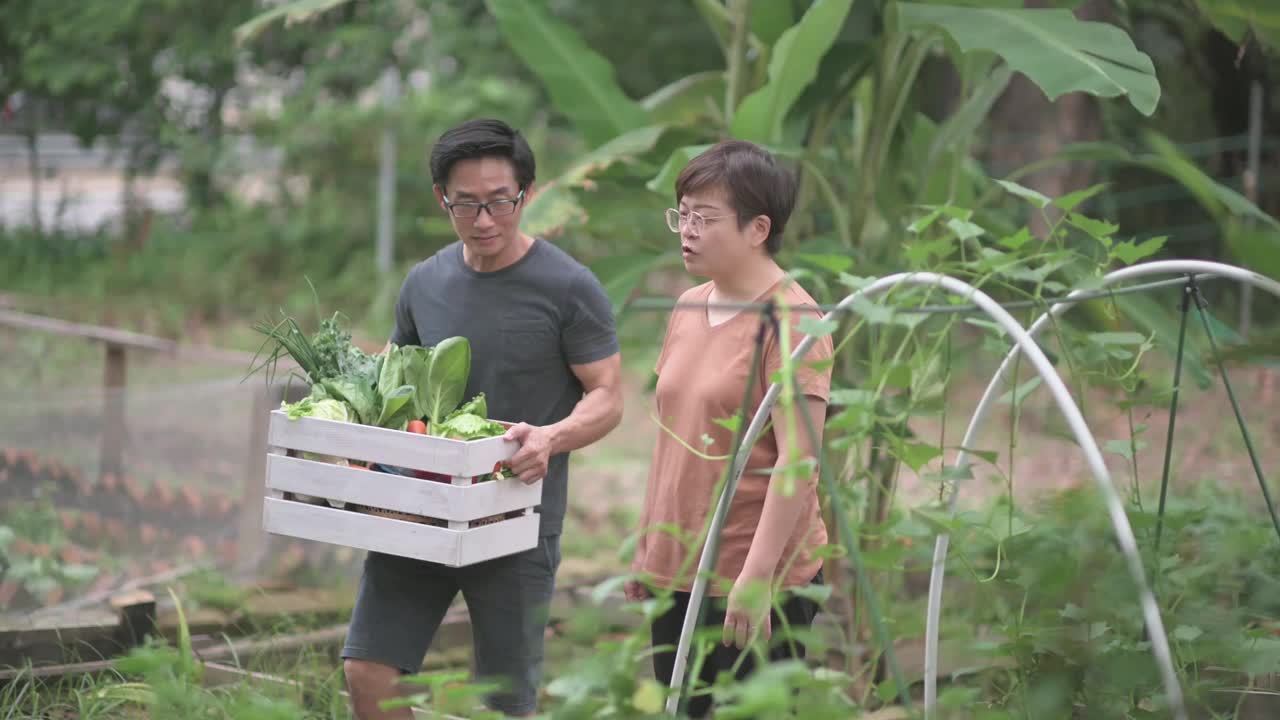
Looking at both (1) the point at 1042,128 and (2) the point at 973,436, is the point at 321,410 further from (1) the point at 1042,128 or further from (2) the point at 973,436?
(1) the point at 1042,128

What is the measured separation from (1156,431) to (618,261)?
16.1 ft

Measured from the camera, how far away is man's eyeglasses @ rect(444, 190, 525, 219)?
2848 mm

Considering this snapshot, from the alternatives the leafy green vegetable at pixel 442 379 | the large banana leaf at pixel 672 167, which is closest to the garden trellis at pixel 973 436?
the leafy green vegetable at pixel 442 379

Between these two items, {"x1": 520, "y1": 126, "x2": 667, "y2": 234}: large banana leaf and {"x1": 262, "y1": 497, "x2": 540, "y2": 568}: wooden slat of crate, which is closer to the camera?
{"x1": 262, "y1": 497, "x2": 540, "y2": 568}: wooden slat of crate

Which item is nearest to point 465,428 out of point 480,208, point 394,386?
point 394,386

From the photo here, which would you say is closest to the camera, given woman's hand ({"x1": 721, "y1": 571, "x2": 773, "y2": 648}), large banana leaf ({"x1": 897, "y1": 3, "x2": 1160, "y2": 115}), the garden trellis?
the garden trellis

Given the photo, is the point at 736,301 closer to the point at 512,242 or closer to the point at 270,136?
the point at 512,242

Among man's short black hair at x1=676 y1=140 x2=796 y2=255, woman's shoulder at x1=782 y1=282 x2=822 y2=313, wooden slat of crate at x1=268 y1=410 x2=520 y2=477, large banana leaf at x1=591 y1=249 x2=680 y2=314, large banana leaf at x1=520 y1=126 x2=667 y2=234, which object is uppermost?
large banana leaf at x1=520 y1=126 x2=667 y2=234

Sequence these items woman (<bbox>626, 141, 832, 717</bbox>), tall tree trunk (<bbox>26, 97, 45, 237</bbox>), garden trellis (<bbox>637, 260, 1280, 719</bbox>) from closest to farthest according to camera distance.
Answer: garden trellis (<bbox>637, 260, 1280, 719</bbox>), woman (<bbox>626, 141, 832, 717</bbox>), tall tree trunk (<bbox>26, 97, 45, 237</bbox>)

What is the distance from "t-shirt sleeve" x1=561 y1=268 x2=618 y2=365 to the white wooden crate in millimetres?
324

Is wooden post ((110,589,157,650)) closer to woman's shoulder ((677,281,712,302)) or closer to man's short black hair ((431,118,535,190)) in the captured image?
man's short black hair ((431,118,535,190))

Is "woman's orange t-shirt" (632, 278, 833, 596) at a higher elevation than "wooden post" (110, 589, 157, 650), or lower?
higher

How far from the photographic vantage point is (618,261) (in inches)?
181

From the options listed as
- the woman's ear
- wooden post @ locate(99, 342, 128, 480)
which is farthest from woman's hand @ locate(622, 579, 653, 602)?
wooden post @ locate(99, 342, 128, 480)
